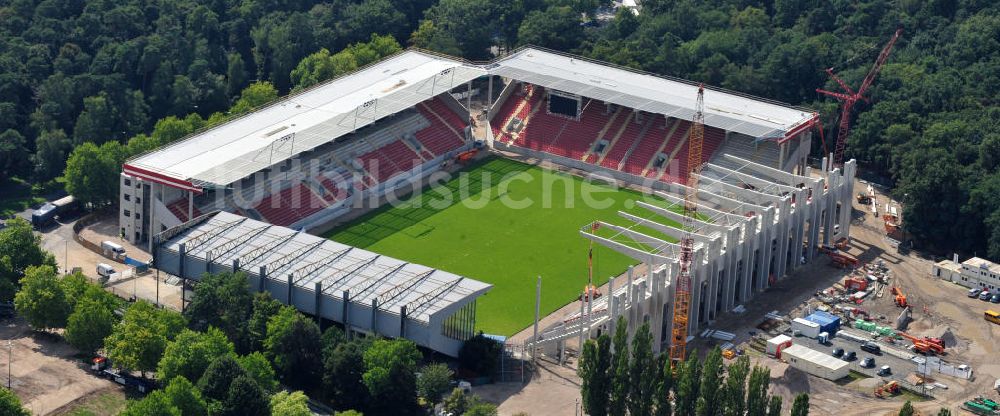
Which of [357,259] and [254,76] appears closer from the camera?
[357,259]

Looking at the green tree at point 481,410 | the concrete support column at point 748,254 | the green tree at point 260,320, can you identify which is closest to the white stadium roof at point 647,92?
the concrete support column at point 748,254

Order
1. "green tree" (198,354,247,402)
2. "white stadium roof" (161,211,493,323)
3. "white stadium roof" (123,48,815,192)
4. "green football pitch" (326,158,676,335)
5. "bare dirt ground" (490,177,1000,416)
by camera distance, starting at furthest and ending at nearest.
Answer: "white stadium roof" (123,48,815,192) < "green football pitch" (326,158,676,335) < "white stadium roof" (161,211,493,323) < "bare dirt ground" (490,177,1000,416) < "green tree" (198,354,247,402)

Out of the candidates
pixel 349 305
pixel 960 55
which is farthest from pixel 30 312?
pixel 960 55

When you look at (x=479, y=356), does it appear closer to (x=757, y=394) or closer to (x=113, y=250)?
(x=757, y=394)

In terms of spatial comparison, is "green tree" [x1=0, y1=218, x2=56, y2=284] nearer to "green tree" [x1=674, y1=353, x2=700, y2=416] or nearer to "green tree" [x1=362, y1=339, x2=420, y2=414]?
"green tree" [x1=362, y1=339, x2=420, y2=414]

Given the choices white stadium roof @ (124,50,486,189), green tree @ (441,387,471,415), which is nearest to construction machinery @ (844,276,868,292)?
green tree @ (441,387,471,415)

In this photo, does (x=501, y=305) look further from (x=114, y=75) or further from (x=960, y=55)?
(x=960, y=55)
